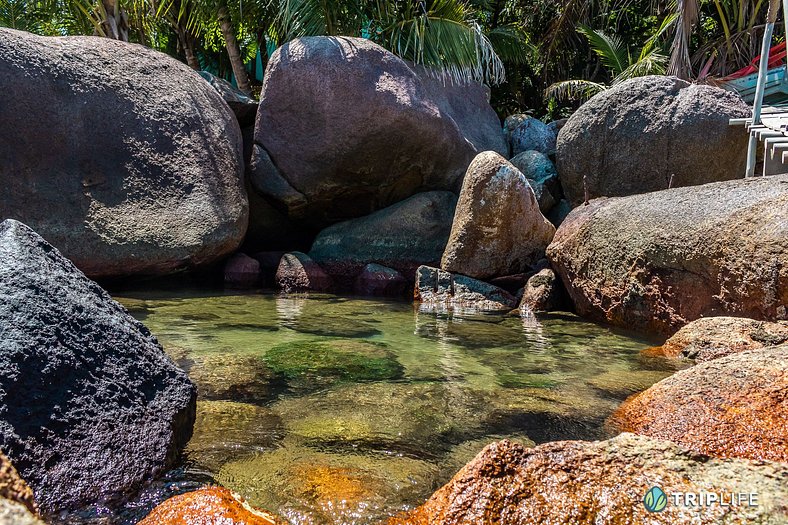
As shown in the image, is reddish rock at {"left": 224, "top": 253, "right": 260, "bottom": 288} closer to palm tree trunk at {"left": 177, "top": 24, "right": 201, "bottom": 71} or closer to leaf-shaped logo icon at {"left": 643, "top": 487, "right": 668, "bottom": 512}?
leaf-shaped logo icon at {"left": 643, "top": 487, "right": 668, "bottom": 512}

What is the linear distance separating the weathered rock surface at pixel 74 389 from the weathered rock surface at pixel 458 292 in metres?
5.00

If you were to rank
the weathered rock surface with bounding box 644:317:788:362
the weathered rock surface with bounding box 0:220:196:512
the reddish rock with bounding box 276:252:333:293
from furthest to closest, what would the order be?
1. the reddish rock with bounding box 276:252:333:293
2. the weathered rock surface with bounding box 644:317:788:362
3. the weathered rock surface with bounding box 0:220:196:512

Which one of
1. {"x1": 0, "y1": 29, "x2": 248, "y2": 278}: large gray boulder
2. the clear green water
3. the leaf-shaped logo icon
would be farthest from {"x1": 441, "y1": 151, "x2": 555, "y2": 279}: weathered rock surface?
the leaf-shaped logo icon

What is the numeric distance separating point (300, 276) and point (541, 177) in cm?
383

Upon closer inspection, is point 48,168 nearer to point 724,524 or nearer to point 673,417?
point 673,417

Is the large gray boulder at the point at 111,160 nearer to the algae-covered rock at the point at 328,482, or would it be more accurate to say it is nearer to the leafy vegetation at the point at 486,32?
the leafy vegetation at the point at 486,32

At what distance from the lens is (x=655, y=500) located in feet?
5.95

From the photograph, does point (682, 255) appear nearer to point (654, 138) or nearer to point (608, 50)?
point (654, 138)

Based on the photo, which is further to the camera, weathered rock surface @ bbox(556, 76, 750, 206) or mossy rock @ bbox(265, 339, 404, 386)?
weathered rock surface @ bbox(556, 76, 750, 206)

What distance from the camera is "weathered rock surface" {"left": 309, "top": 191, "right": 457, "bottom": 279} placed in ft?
28.9

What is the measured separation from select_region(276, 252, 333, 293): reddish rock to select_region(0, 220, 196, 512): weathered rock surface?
18.7 feet

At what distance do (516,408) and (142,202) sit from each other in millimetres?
5663

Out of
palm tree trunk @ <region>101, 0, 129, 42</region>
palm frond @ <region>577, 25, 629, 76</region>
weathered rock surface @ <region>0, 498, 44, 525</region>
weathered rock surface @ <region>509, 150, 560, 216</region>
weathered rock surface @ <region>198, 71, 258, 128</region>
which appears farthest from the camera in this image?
palm frond @ <region>577, 25, 629, 76</region>

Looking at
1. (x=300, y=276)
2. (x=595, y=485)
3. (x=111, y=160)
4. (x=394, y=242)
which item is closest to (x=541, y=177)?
(x=394, y=242)
